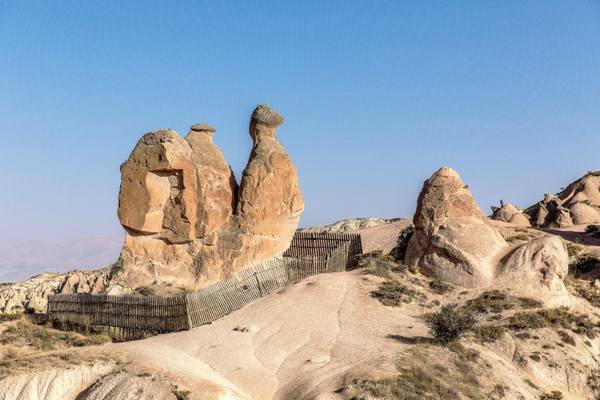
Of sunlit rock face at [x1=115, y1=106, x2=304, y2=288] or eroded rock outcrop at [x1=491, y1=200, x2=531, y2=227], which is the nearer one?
sunlit rock face at [x1=115, y1=106, x2=304, y2=288]

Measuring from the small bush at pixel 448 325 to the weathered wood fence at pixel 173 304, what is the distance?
6.72 meters

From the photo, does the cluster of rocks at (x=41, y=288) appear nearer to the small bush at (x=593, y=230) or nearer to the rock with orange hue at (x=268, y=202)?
the rock with orange hue at (x=268, y=202)

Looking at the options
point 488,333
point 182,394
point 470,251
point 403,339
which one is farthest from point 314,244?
point 182,394

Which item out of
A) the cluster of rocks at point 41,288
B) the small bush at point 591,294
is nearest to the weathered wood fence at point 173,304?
the cluster of rocks at point 41,288

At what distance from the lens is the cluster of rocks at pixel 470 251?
21.5 m

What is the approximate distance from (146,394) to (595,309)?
49.4 ft

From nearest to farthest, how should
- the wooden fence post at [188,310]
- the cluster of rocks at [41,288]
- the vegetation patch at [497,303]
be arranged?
the wooden fence post at [188,310], the vegetation patch at [497,303], the cluster of rocks at [41,288]

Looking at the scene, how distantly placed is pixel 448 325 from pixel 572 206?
99.5 feet

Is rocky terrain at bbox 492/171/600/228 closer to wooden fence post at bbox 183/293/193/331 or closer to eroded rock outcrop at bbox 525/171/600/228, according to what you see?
eroded rock outcrop at bbox 525/171/600/228

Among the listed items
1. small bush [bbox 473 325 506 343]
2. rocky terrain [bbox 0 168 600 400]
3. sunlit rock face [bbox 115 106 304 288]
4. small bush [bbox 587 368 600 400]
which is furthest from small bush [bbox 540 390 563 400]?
sunlit rock face [bbox 115 106 304 288]

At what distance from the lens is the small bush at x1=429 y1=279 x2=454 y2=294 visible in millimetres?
21938

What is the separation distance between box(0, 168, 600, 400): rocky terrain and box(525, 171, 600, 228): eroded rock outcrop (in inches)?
705

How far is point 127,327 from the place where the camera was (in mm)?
20844

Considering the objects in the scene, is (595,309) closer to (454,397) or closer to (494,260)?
(494,260)
